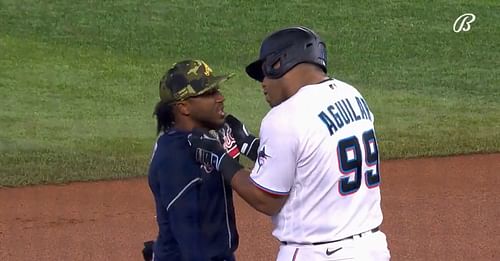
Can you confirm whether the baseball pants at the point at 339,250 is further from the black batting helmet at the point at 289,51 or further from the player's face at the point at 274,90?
the black batting helmet at the point at 289,51

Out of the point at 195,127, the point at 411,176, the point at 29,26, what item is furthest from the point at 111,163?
the point at 29,26

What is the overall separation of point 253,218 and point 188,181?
4.13 metres

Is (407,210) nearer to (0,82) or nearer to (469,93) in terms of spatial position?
(469,93)

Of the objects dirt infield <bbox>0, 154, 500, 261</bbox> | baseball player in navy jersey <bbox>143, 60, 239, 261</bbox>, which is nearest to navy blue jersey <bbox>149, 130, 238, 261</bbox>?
baseball player in navy jersey <bbox>143, 60, 239, 261</bbox>

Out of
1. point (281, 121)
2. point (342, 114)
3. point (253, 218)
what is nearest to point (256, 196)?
point (281, 121)

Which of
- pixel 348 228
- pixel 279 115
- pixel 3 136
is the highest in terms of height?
pixel 279 115

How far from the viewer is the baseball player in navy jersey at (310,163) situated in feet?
12.2

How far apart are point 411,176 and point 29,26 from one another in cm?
875

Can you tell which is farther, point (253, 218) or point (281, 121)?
point (253, 218)

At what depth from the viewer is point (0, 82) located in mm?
13594

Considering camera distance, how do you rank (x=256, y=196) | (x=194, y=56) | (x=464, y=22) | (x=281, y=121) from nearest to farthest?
(x=281, y=121), (x=256, y=196), (x=194, y=56), (x=464, y=22)

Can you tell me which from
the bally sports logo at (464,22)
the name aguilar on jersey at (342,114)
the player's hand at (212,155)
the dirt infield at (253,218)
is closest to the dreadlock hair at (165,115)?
the player's hand at (212,155)

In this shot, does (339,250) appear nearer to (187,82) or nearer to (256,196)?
(256,196)

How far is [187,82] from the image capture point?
4098 mm
